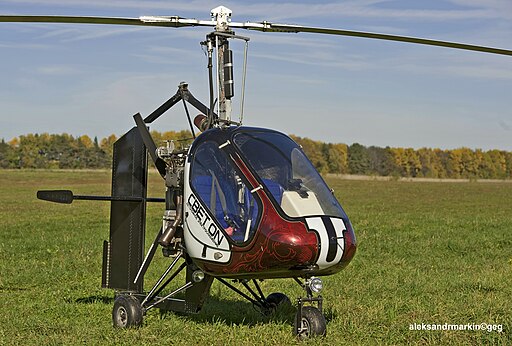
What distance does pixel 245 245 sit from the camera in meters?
7.61

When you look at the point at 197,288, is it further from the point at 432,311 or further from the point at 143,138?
the point at 432,311

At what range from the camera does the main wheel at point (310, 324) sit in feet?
25.4

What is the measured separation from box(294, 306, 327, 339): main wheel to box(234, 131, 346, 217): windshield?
3.29 ft

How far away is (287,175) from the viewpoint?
8.03 meters

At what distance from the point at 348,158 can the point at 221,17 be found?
127831 mm

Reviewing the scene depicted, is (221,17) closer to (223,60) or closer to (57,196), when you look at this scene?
(223,60)

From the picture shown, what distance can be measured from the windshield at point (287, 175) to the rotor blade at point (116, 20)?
133 centimetres

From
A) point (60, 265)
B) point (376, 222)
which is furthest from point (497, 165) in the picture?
point (60, 265)

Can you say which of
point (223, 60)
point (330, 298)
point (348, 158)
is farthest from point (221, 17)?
point (348, 158)

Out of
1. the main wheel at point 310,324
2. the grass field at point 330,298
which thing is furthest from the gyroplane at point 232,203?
the grass field at point 330,298

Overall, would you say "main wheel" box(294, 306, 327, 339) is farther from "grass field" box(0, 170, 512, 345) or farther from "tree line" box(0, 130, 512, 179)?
"tree line" box(0, 130, 512, 179)

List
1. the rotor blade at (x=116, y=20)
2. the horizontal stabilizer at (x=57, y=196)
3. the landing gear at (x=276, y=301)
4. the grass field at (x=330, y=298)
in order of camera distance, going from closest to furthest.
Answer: the rotor blade at (x=116, y=20)
the grass field at (x=330, y=298)
the horizontal stabilizer at (x=57, y=196)
the landing gear at (x=276, y=301)

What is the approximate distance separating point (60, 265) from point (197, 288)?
6.42 metres

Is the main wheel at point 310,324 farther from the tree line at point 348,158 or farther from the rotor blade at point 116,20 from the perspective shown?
the tree line at point 348,158
